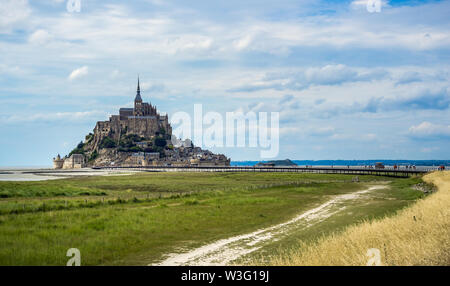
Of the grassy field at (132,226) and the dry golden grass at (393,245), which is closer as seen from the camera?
the dry golden grass at (393,245)

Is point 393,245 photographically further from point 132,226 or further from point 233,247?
point 132,226

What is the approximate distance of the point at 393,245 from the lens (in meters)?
14.4

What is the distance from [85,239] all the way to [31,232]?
327 centimetres

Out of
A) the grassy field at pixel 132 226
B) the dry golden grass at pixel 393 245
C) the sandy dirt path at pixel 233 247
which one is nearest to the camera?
the dry golden grass at pixel 393 245

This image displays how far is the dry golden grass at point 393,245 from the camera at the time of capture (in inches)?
494

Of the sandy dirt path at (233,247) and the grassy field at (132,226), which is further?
the grassy field at (132,226)

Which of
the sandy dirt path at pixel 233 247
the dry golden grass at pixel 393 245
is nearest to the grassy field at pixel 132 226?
the sandy dirt path at pixel 233 247

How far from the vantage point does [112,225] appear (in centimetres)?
2431

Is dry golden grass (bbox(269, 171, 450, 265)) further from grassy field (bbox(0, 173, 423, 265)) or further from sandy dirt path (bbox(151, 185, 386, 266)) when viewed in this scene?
grassy field (bbox(0, 173, 423, 265))

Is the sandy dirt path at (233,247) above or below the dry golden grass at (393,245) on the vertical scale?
below

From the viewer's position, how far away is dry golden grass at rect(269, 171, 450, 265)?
12547mm

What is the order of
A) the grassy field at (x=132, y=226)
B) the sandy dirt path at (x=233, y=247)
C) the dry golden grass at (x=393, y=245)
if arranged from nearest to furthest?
the dry golden grass at (x=393, y=245) → the sandy dirt path at (x=233, y=247) → the grassy field at (x=132, y=226)

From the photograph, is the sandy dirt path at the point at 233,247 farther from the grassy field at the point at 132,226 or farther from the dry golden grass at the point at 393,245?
the dry golden grass at the point at 393,245
